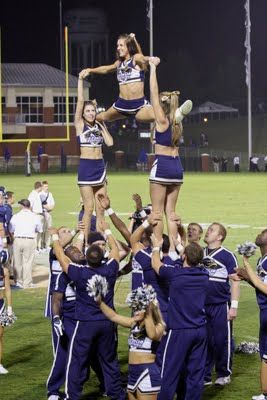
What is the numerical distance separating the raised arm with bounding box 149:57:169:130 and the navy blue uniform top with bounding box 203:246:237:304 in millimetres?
1446

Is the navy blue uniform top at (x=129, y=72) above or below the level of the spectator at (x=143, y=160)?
above

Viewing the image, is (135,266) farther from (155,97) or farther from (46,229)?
(46,229)

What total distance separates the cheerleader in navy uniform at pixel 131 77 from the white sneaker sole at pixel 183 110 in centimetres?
47

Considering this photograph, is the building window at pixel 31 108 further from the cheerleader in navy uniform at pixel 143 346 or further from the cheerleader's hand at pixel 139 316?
the cheerleader's hand at pixel 139 316

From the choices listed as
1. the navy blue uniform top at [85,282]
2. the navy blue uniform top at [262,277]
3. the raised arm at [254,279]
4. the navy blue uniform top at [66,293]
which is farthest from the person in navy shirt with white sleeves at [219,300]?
the navy blue uniform top at [85,282]

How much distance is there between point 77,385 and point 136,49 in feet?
12.9

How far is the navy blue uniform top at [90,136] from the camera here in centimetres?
1196

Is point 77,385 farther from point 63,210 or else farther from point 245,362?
point 63,210

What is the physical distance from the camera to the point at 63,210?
30219 mm

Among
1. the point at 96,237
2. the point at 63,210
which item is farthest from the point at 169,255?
the point at 63,210

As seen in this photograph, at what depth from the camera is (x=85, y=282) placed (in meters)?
9.04

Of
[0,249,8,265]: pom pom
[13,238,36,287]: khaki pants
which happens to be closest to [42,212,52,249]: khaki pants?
[13,238,36,287]: khaki pants

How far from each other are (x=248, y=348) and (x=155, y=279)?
3498 mm

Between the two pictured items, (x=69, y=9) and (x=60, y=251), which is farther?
(x=69, y=9)
